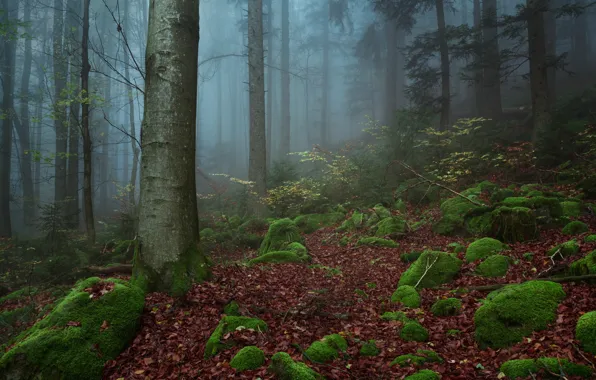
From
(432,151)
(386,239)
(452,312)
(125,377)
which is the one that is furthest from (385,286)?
(432,151)

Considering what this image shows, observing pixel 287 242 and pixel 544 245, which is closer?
pixel 544 245

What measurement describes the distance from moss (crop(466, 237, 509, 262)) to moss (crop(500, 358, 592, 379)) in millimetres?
3317

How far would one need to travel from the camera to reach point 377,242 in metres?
8.52

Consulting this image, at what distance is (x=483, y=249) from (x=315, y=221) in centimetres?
624

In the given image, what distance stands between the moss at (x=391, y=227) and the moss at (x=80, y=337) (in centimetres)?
655

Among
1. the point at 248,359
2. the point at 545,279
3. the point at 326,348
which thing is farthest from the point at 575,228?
the point at 248,359

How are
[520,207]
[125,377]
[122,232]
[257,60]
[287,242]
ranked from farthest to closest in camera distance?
[257,60] → [122,232] → [287,242] → [520,207] → [125,377]

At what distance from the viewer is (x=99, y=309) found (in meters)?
3.74

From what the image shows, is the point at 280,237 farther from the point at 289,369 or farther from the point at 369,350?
the point at 289,369

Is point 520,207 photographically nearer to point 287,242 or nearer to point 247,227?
point 287,242

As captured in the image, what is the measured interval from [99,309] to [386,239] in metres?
6.64

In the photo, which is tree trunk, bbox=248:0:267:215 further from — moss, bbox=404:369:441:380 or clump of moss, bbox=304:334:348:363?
moss, bbox=404:369:441:380

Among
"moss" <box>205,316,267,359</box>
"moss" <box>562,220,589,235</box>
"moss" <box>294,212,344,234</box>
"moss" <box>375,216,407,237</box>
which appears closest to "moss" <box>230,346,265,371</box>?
"moss" <box>205,316,267,359</box>

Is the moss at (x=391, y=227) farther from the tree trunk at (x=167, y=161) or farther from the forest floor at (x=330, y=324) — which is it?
the tree trunk at (x=167, y=161)
